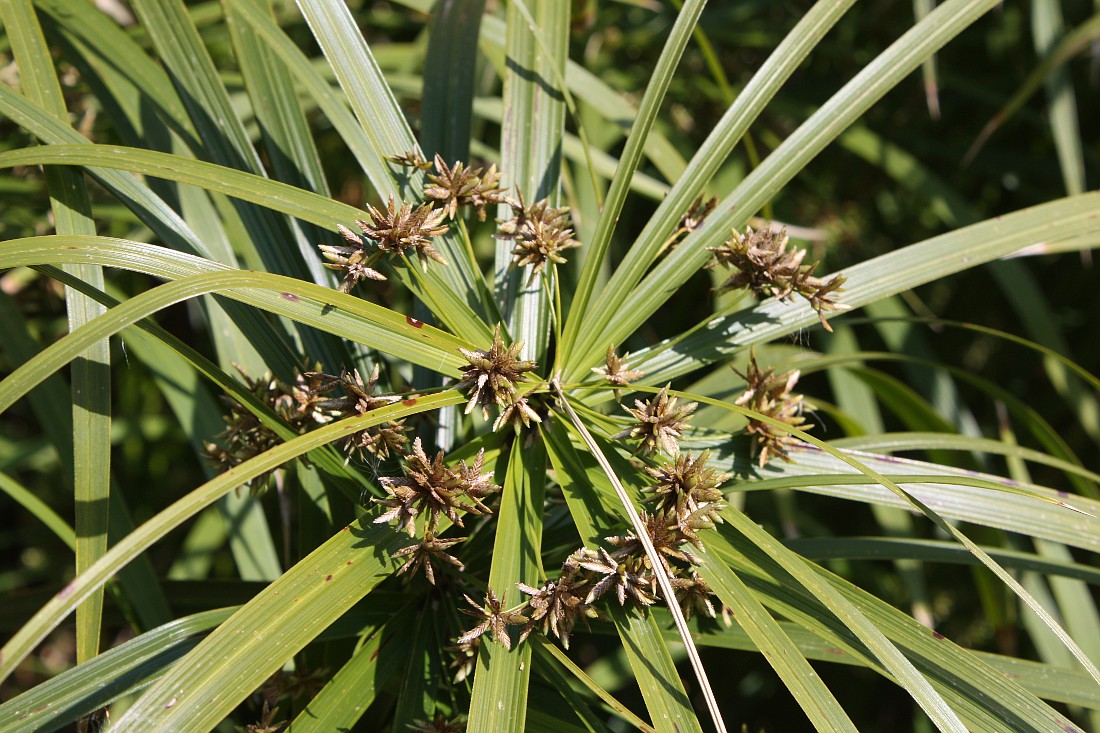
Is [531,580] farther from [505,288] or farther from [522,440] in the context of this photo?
[505,288]

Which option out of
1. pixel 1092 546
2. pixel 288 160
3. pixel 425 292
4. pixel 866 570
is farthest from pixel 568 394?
pixel 866 570

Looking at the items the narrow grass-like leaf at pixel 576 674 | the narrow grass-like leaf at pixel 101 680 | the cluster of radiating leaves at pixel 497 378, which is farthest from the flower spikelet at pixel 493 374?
the narrow grass-like leaf at pixel 101 680

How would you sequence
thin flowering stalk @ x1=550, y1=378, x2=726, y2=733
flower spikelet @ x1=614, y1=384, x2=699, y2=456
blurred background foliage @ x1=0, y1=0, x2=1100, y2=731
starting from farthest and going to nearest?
blurred background foliage @ x1=0, y1=0, x2=1100, y2=731
flower spikelet @ x1=614, y1=384, x2=699, y2=456
thin flowering stalk @ x1=550, y1=378, x2=726, y2=733

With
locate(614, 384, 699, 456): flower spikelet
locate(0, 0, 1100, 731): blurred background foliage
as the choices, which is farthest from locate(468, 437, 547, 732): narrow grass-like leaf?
locate(0, 0, 1100, 731): blurred background foliage

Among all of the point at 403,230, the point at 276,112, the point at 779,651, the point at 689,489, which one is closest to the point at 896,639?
the point at 779,651

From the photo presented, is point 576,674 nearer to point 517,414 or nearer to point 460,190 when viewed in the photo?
point 517,414

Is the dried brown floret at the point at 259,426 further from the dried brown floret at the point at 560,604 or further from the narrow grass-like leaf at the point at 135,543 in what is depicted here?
the dried brown floret at the point at 560,604

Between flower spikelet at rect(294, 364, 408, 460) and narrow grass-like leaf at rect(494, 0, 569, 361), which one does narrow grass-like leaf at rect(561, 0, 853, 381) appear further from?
flower spikelet at rect(294, 364, 408, 460)
